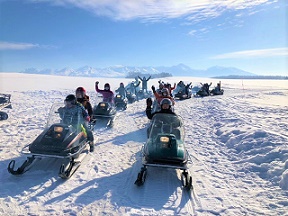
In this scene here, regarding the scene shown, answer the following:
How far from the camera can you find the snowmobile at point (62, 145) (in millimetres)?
5750

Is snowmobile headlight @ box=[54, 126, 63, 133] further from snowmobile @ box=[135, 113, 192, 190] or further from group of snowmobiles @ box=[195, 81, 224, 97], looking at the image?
group of snowmobiles @ box=[195, 81, 224, 97]

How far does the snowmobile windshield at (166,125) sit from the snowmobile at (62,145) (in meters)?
2.00

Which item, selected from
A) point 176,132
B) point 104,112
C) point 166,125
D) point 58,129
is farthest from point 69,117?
point 104,112

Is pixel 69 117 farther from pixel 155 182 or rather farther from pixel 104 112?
pixel 104 112

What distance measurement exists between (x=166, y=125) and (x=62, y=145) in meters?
2.75

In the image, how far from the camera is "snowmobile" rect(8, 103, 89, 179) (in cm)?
575

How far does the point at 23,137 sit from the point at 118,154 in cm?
379

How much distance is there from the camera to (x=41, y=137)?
6164 millimetres

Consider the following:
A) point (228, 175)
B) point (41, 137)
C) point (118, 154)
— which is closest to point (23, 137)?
point (41, 137)

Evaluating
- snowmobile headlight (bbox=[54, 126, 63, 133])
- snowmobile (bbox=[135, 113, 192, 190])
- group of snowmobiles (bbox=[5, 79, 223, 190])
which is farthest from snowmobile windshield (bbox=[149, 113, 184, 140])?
snowmobile headlight (bbox=[54, 126, 63, 133])

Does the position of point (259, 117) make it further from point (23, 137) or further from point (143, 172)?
point (23, 137)

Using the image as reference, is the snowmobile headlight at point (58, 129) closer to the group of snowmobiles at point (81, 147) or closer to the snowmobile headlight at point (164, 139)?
the group of snowmobiles at point (81, 147)

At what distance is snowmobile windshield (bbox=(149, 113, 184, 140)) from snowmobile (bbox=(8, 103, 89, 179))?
2002 millimetres

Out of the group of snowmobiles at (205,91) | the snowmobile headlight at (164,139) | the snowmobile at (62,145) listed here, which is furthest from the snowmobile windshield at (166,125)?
the group of snowmobiles at (205,91)
